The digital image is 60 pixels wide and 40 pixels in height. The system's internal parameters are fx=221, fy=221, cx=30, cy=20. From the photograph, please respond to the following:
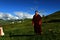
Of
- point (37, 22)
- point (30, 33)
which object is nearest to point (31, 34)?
point (37, 22)

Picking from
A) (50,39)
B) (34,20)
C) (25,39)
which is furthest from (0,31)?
(50,39)

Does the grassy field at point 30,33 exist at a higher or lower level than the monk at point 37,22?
lower

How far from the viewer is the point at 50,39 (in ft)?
75.3

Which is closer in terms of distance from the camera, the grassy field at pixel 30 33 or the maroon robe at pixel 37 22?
the grassy field at pixel 30 33

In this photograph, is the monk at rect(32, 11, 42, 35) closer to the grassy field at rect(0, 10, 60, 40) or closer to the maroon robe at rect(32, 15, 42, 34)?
the maroon robe at rect(32, 15, 42, 34)

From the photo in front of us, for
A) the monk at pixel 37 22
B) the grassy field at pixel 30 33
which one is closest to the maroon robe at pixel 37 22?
the monk at pixel 37 22

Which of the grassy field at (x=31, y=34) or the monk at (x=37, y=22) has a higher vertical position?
the monk at (x=37, y=22)

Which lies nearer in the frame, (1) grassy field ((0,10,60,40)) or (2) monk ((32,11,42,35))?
(1) grassy field ((0,10,60,40))

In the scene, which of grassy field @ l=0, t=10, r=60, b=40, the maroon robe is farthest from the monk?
grassy field @ l=0, t=10, r=60, b=40

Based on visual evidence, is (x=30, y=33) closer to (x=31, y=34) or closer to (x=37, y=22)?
(x=31, y=34)

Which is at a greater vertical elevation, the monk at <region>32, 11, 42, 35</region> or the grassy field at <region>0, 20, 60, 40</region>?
the monk at <region>32, 11, 42, 35</region>

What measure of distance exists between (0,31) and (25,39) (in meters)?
10.8

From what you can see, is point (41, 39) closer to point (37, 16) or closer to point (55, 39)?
point (55, 39)

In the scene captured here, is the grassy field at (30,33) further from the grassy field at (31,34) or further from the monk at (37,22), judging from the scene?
the monk at (37,22)
